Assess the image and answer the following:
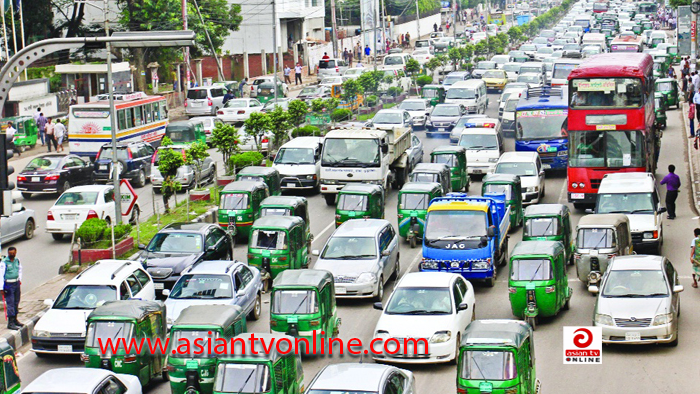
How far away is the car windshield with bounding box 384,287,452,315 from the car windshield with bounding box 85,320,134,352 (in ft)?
15.9

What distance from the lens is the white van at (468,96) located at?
5303 cm

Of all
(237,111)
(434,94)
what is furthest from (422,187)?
(434,94)

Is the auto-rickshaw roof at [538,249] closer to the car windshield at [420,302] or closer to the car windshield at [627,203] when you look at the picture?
the car windshield at [420,302]

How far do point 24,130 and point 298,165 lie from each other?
16649 millimetres

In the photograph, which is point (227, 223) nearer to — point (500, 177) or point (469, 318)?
point (500, 177)

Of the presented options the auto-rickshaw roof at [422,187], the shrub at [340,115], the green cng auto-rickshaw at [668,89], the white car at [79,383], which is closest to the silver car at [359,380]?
the white car at [79,383]

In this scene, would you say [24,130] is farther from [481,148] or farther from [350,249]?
[350,249]

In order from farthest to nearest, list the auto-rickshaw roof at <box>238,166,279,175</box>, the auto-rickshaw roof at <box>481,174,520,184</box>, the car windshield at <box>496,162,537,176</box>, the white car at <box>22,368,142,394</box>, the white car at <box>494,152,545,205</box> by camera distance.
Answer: the car windshield at <box>496,162,537,176</box> < the white car at <box>494,152,545,205</box> < the auto-rickshaw roof at <box>238,166,279,175</box> < the auto-rickshaw roof at <box>481,174,520,184</box> < the white car at <box>22,368,142,394</box>

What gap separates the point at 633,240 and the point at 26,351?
49.2ft

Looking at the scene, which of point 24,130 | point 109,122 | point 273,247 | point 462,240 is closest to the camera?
point 462,240

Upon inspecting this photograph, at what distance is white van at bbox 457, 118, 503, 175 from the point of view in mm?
39094

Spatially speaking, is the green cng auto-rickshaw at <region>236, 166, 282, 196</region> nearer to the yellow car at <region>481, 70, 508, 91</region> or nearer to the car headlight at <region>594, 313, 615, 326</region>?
the car headlight at <region>594, 313, 615, 326</region>

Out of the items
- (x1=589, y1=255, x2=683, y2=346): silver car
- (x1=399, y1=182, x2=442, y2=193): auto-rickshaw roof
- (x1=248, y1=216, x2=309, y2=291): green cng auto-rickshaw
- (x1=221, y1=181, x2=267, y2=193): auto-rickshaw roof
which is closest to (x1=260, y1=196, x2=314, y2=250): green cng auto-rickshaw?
(x1=221, y1=181, x2=267, y2=193): auto-rickshaw roof

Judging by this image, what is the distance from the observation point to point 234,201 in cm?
3003
